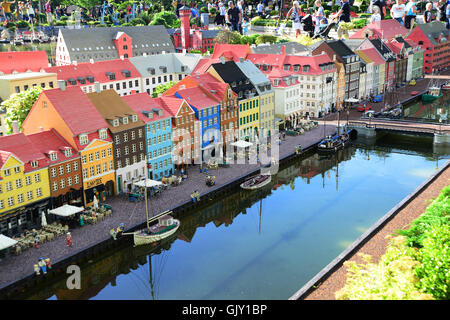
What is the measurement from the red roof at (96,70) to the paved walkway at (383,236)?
5981cm

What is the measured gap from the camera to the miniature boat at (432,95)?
120 m

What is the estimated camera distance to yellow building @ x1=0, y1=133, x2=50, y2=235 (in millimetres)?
48344

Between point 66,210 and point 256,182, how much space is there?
24.4m

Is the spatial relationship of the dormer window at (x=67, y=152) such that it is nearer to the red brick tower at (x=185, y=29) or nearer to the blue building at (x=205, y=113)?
the blue building at (x=205, y=113)

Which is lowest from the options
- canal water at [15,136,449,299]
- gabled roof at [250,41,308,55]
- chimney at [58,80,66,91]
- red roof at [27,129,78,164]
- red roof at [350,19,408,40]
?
Result: canal water at [15,136,449,299]

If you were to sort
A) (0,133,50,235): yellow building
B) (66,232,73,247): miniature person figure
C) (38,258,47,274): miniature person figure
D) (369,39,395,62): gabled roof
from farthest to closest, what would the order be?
(369,39,395,62): gabled roof, (0,133,50,235): yellow building, (66,232,73,247): miniature person figure, (38,258,47,274): miniature person figure

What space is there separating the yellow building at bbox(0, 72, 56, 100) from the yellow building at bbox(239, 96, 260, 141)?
2990 centimetres

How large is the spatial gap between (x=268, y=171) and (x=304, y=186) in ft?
16.8

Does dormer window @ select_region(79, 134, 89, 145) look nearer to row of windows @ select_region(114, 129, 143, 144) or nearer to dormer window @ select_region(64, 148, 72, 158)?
dormer window @ select_region(64, 148, 72, 158)

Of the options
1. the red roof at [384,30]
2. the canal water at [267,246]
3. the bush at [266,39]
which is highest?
the red roof at [384,30]

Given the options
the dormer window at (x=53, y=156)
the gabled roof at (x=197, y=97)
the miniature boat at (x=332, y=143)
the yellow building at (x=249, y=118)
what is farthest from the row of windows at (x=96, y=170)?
the miniature boat at (x=332, y=143)

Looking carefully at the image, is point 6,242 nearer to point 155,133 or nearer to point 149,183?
point 149,183

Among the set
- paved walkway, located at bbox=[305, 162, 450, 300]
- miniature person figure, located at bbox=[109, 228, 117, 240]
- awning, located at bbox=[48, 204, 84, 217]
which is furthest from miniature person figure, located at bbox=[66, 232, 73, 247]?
paved walkway, located at bbox=[305, 162, 450, 300]
